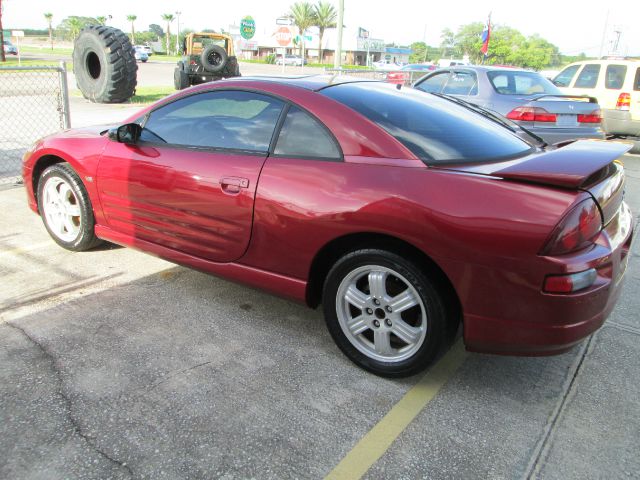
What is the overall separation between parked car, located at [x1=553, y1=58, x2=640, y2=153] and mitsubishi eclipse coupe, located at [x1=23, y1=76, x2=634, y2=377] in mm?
8288

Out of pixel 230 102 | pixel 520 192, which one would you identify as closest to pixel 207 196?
pixel 230 102

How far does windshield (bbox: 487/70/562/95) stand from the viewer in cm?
795

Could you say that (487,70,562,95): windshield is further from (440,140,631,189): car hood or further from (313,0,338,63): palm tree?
(313,0,338,63): palm tree

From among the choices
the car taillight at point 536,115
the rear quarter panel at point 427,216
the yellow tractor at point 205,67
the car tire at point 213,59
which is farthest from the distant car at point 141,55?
the rear quarter panel at point 427,216

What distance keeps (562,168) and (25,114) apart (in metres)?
12.1

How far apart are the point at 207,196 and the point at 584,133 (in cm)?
605

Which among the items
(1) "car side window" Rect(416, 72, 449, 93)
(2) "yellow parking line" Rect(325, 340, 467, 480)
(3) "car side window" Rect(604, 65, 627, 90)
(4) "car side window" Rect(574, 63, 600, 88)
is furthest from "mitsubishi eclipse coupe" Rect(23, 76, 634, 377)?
(4) "car side window" Rect(574, 63, 600, 88)

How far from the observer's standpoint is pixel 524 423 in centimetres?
245

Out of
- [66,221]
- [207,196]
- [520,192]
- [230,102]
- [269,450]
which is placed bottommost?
[269,450]

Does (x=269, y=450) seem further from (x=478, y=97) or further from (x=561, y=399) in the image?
(x=478, y=97)

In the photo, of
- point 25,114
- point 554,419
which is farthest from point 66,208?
point 25,114

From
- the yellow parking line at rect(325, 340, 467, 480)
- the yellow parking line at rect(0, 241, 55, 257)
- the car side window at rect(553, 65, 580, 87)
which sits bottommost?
the yellow parking line at rect(325, 340, 467, 480)

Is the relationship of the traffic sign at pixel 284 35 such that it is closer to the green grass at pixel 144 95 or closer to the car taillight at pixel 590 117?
the green grass at pixel 144 95

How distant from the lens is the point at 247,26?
2222 centimetres
